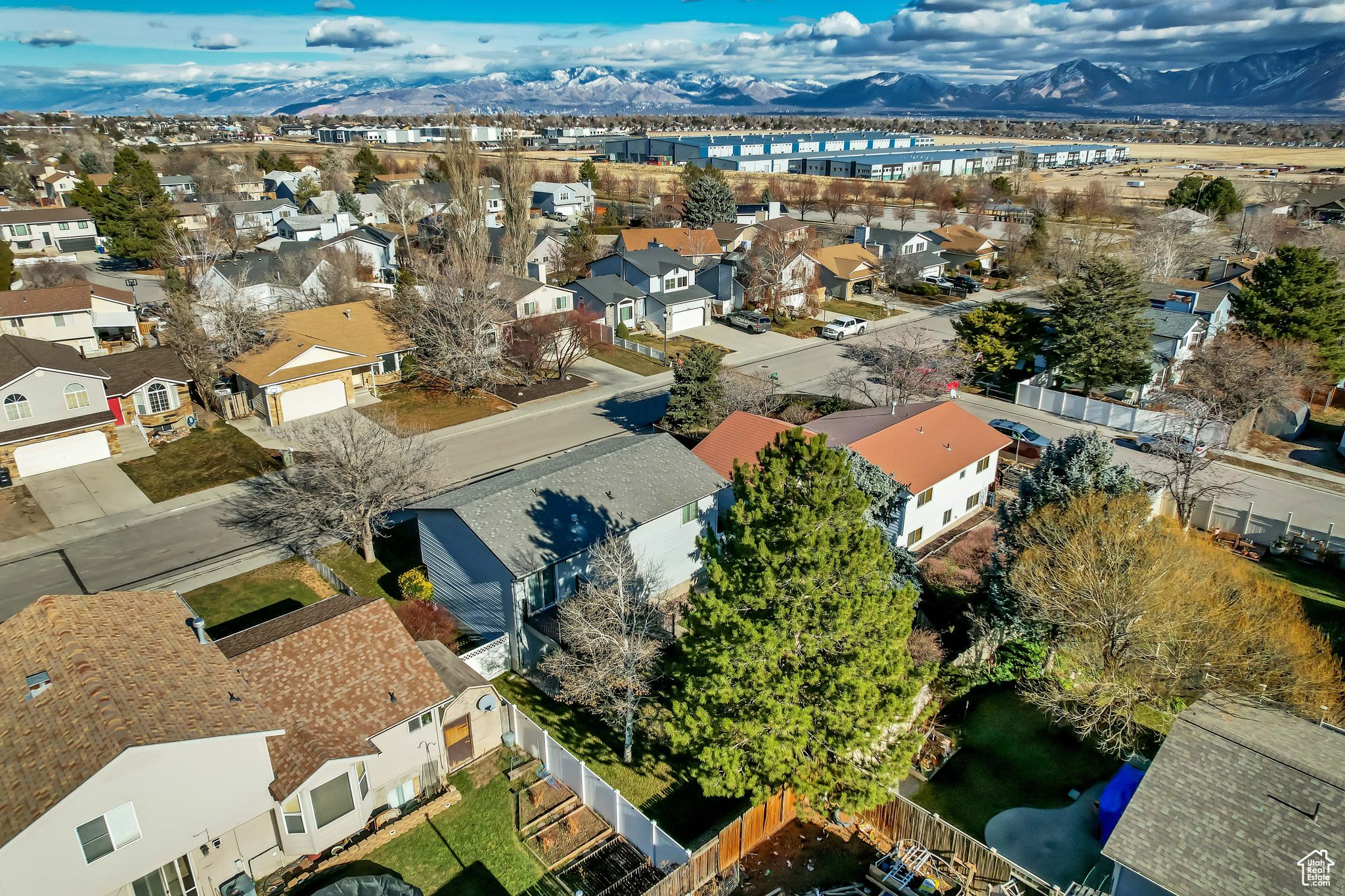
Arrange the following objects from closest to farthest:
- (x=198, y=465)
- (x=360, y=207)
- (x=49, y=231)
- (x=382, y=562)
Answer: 1. (x=382, y=562)
2. (x=198, y=465)
3. (x=49, y=231)
4. (x=360, y=207)

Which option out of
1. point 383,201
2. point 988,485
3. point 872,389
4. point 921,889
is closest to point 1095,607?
point 921,889

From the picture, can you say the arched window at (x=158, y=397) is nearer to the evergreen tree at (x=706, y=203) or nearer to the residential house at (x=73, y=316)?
the residential house at (x=73, y=316)

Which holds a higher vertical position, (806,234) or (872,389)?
(806,234)

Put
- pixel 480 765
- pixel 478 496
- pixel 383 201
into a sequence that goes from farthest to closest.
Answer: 1. pixel 383 201
2. pixel 478 496
3. pixel 480 765

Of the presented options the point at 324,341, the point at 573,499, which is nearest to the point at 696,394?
the point at 573,499

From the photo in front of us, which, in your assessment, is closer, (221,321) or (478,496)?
(478,496)

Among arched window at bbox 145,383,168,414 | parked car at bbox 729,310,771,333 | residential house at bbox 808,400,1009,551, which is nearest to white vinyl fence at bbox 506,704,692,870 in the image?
residential house at bbox 808,400,1009,551

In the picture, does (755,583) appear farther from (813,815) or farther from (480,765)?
(480,765)

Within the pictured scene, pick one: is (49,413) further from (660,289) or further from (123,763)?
(660,289)
